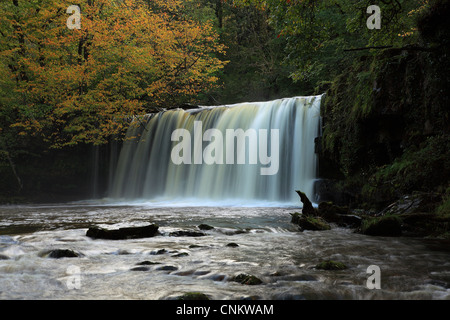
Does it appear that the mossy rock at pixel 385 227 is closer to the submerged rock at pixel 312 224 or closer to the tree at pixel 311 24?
the submerged rock at pixel 312 224

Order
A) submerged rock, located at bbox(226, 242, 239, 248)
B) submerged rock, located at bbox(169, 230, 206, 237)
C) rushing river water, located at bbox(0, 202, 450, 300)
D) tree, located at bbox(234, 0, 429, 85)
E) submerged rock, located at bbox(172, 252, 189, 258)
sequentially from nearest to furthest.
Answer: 1. rushing river water, located at bbox(0, 202, 450, 300)
2. submerged rock, located at bbox(172, 252, 189, 258)
3. submerged rock, located at bbox(226, 242, 239, 248)
4. submerged rock, located at bbox(169, 230, 206, 237)
5. tree, located at bbox(234, 0, 429, 85)

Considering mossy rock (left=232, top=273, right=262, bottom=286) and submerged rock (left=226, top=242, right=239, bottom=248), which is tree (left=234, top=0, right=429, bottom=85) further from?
mossy rock (left=232, top=273, right=262, bottom=286)

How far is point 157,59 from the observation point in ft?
63.1

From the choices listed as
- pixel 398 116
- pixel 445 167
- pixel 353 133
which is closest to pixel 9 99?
pixel 353 133

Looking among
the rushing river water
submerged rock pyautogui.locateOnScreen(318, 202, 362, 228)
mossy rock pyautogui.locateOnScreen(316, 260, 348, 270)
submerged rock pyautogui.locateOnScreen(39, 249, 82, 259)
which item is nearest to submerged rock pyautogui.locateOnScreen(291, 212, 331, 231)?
the rushing river water

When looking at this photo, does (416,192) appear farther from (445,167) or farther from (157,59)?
(157,59)

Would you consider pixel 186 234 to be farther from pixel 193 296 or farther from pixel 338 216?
pixel 193 296

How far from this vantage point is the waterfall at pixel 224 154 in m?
13.9

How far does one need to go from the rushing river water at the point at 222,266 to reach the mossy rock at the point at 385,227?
289 mm

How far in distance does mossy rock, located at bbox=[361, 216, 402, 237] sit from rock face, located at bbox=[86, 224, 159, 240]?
13.1 ft

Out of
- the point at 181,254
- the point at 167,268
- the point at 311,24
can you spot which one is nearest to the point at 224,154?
the point at 311,24

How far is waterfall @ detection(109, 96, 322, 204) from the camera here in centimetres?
1390

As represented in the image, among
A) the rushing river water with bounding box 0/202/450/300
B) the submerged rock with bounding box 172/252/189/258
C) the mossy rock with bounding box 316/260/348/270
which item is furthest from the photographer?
the submerged rock with bounding box 172/252/189/258
